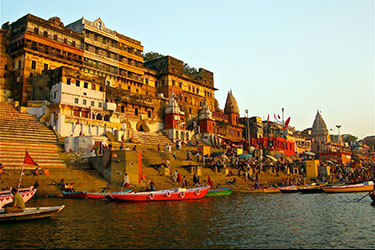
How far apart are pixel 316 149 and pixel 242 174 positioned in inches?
2561

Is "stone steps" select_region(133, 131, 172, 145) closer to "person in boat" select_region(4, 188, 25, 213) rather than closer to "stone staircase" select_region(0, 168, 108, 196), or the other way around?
"stone staircase" select_region(0, 168, 108, 196)

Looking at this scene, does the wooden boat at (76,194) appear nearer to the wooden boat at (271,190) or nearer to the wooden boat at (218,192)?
the wooden boat at (218,192)

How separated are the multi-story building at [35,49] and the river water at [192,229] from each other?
30591 millimetres

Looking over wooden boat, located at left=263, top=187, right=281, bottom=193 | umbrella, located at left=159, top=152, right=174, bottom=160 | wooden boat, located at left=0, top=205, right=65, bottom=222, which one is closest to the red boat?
wooden boat, located at left=0, top=205, right=65, bottom=222

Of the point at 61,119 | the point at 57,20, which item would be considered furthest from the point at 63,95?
the point at 57,20

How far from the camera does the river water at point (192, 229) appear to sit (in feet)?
37.5

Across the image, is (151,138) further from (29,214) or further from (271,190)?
(29,214)

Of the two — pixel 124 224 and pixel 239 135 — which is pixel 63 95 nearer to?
pixel 124 224

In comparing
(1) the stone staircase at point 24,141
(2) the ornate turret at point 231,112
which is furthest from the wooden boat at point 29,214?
(2) the ornate turret at point 231,112

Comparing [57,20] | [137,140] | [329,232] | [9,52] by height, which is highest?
[57,20]

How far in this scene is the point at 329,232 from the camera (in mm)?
13508

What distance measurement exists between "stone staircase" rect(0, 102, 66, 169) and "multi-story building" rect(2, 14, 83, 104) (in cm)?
557

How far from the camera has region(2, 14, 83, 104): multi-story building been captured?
43.8 m

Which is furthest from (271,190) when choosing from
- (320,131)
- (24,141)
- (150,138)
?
(320,131)
